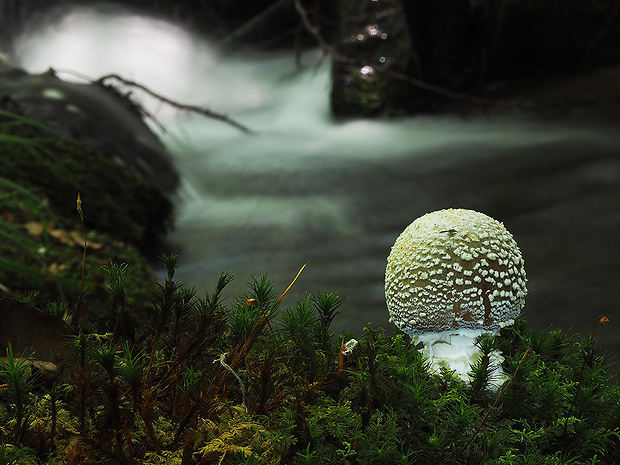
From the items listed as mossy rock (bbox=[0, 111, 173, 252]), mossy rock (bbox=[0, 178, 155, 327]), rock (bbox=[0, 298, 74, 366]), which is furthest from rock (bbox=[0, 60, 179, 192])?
rock (bbox=[0, 298, 74, 366])

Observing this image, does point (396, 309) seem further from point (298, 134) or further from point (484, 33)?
point (484, 33)

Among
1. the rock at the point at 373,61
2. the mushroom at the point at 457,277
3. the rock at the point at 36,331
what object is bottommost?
the rock at the point at 36,331

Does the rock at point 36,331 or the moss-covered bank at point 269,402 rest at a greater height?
the rock at point 36,331

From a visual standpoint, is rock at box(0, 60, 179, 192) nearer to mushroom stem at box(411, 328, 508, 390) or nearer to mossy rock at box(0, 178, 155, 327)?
mossy rock at box(0, 178, 155, 327)

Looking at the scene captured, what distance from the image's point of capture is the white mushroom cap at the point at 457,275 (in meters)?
1.92

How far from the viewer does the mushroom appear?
192cm

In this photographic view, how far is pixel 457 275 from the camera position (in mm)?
1924

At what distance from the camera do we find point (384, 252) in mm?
5312

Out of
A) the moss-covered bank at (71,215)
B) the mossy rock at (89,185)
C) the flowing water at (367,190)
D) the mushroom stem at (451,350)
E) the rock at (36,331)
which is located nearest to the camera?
the rock at (36,331)

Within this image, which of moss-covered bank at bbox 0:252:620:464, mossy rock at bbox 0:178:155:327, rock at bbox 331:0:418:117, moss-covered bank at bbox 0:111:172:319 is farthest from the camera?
rock at bbox 331:0:418:117

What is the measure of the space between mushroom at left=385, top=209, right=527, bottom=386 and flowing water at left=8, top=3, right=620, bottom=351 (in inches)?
38.2

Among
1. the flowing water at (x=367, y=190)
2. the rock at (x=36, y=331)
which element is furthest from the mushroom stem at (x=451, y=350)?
the rock at (x=36, y=331)

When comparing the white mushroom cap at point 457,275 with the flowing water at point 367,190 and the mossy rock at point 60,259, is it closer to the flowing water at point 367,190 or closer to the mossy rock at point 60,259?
the flowing water at point 367,190

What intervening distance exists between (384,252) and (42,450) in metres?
4.17
